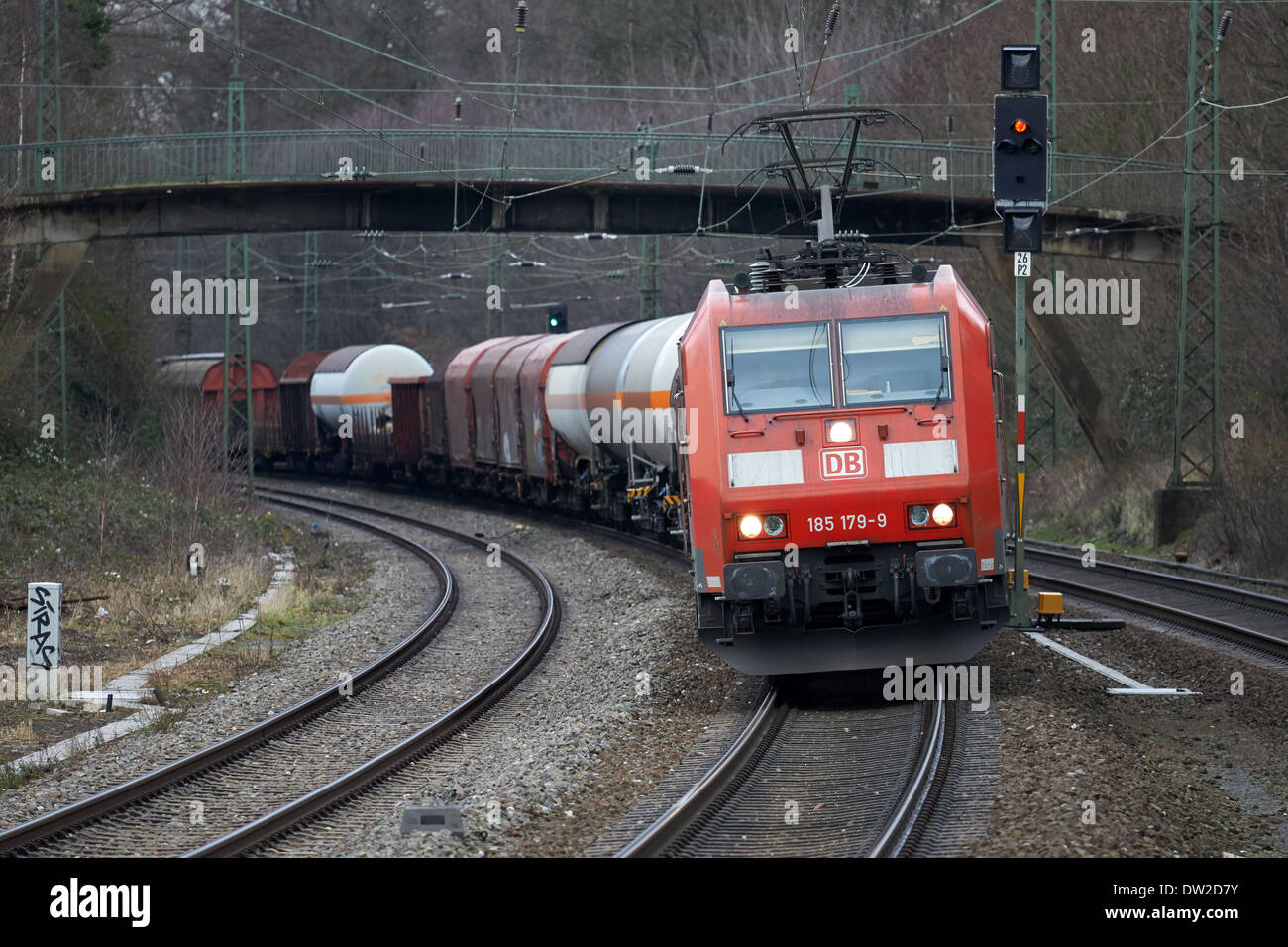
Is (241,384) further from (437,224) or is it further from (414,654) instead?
(414,654)

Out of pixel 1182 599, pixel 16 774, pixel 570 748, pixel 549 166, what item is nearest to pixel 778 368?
pixel 570 748

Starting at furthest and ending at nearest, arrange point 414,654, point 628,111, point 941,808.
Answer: point 628,111
point 414,654
point 941,808

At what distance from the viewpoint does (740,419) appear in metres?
10.8

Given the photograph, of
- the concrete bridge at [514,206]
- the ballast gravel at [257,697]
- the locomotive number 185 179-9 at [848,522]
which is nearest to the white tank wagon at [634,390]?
the ballast gravel at [257,697]

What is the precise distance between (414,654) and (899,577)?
6288 millimetres

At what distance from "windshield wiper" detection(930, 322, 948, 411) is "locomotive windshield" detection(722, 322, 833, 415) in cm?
74

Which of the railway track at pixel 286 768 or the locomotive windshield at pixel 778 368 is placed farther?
the locomotive windshield at pixel 778 368

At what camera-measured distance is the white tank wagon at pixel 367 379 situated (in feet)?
131

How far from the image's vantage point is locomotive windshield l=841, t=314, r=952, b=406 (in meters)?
10.8

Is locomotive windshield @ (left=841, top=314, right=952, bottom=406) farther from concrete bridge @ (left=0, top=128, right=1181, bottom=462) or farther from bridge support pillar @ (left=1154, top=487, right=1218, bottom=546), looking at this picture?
concrete bridge @ (left=0, top=128, right=1181, bottom=462)

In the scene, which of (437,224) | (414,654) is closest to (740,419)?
(414,654)

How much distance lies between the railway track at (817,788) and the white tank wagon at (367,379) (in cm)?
2964

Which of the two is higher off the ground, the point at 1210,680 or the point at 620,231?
the point at 620,231

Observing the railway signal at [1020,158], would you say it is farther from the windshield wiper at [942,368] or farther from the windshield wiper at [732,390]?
the windshield wiper at [732,390]
